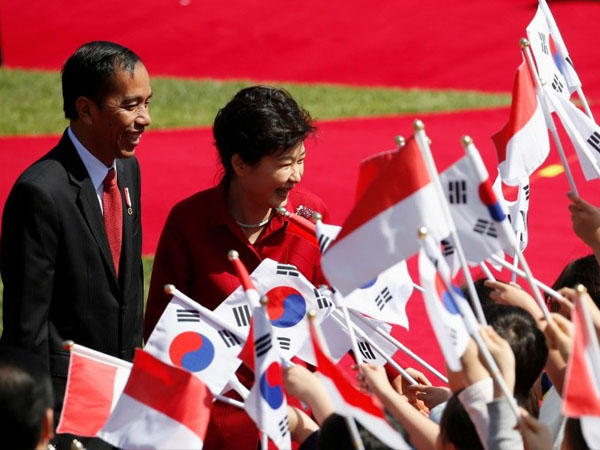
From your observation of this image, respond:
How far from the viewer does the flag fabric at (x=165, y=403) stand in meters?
3.48

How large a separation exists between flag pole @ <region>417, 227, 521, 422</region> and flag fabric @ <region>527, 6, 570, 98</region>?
1453 mm

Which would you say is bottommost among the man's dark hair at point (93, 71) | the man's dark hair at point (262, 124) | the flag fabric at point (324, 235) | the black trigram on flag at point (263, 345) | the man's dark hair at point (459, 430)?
the man's dark hair at point (459, 430)

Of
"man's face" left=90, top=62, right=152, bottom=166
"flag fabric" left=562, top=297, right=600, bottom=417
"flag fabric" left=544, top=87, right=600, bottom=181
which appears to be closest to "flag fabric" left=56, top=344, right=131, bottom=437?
"man's face" left=90, top=62, right=152, bottom=166

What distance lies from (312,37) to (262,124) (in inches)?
470

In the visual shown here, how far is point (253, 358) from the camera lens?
3564 mm

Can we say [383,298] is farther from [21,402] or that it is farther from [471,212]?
[21,402]

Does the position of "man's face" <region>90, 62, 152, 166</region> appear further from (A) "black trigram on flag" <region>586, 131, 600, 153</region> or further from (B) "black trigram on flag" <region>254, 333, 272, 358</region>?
(A) "black trigram on flag" <region>586, 131, 600, 153</region>

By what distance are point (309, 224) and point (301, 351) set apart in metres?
0.46

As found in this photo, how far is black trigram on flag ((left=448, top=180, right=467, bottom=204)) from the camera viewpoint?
347 centimetres

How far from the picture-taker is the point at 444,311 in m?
3.20

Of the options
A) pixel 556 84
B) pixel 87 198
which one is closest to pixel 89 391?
pixel 87 198

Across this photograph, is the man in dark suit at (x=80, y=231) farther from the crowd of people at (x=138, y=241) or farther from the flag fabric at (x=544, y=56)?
the flag fabric at (x=544, y=56)

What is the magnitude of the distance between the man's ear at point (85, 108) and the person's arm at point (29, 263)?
346mm

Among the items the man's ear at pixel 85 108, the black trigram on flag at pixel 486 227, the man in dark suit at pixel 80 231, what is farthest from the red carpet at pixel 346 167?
the black trigram on flag at pixel 486 227
